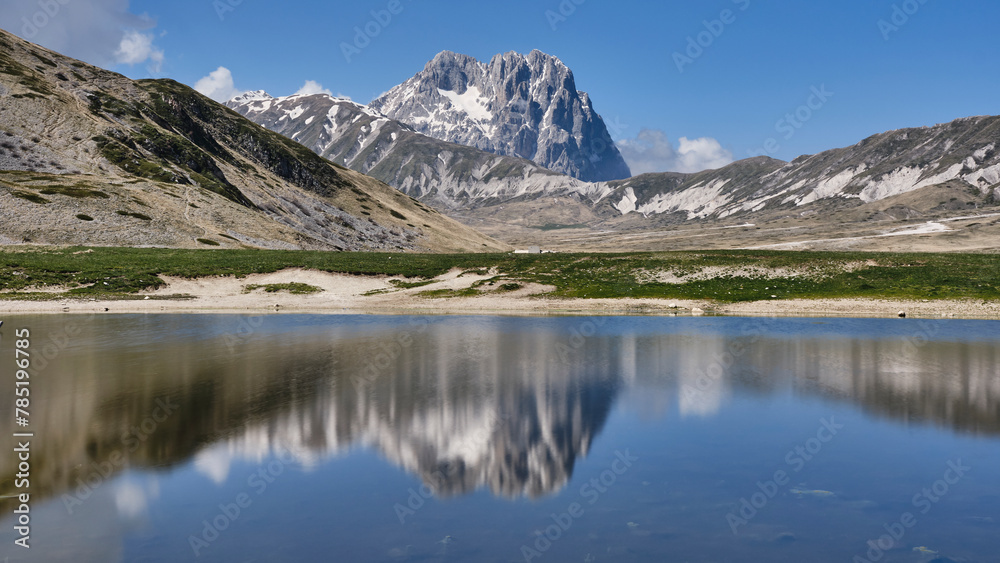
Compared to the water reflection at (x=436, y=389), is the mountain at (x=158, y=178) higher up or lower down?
higher up

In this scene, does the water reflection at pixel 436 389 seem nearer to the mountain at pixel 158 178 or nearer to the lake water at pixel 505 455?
the lake water at pixel 505 455

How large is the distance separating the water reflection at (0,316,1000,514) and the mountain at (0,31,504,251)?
189 ft

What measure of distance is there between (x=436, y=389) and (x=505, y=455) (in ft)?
24.3

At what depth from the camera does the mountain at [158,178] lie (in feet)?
295

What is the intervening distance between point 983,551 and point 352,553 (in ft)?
36.1

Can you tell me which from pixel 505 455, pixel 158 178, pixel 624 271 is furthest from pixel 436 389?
pixel 158 178

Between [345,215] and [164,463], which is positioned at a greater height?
[345,215]

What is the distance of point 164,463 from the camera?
15266 mm

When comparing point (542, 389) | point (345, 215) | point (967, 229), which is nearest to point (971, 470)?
point (542, 389)

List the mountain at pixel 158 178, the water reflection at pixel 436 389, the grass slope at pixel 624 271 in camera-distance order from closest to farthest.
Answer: the water reflection at pixel 436 389
the grass slope at pixel 624 271
the mountain at pixel 158 178

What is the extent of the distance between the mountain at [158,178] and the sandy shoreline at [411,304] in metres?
37.9

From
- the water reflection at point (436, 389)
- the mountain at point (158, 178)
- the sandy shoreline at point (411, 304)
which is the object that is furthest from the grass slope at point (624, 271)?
the mountain at point (158, 178)

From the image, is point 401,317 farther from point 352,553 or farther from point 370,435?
point 352,553

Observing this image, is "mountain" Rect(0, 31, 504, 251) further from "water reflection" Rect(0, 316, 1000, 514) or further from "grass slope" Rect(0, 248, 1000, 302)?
"water reflection" Rect(0, 316, 1000, 514)
